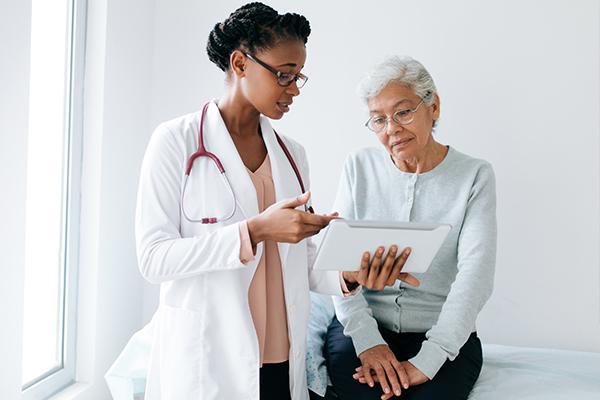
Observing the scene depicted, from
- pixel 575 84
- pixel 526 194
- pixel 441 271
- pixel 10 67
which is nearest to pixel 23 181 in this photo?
pixel 10 67

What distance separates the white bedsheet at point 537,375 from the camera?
1.64 m

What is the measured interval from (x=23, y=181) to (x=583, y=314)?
6.04ft

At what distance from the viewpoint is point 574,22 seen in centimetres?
212

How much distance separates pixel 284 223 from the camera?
128 centimetres

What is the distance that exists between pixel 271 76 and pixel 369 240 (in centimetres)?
43

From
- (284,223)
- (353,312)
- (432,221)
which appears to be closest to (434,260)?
(432,221)

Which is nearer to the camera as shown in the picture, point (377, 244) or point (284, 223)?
point (284, 223)

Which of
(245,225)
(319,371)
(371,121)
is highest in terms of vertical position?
(371,121)

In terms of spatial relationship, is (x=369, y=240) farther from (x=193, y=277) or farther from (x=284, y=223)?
(x=193, y=277)

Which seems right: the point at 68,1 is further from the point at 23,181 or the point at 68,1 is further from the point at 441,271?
the point at 441,271

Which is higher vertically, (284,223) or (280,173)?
(280,173)

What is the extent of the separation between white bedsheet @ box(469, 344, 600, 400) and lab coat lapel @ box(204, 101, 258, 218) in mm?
795

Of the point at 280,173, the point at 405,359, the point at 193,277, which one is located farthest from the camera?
the point at 405,359

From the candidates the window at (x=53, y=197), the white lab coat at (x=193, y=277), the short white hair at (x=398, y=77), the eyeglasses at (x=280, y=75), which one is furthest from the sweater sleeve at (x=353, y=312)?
the window at (x=53, y=197)
